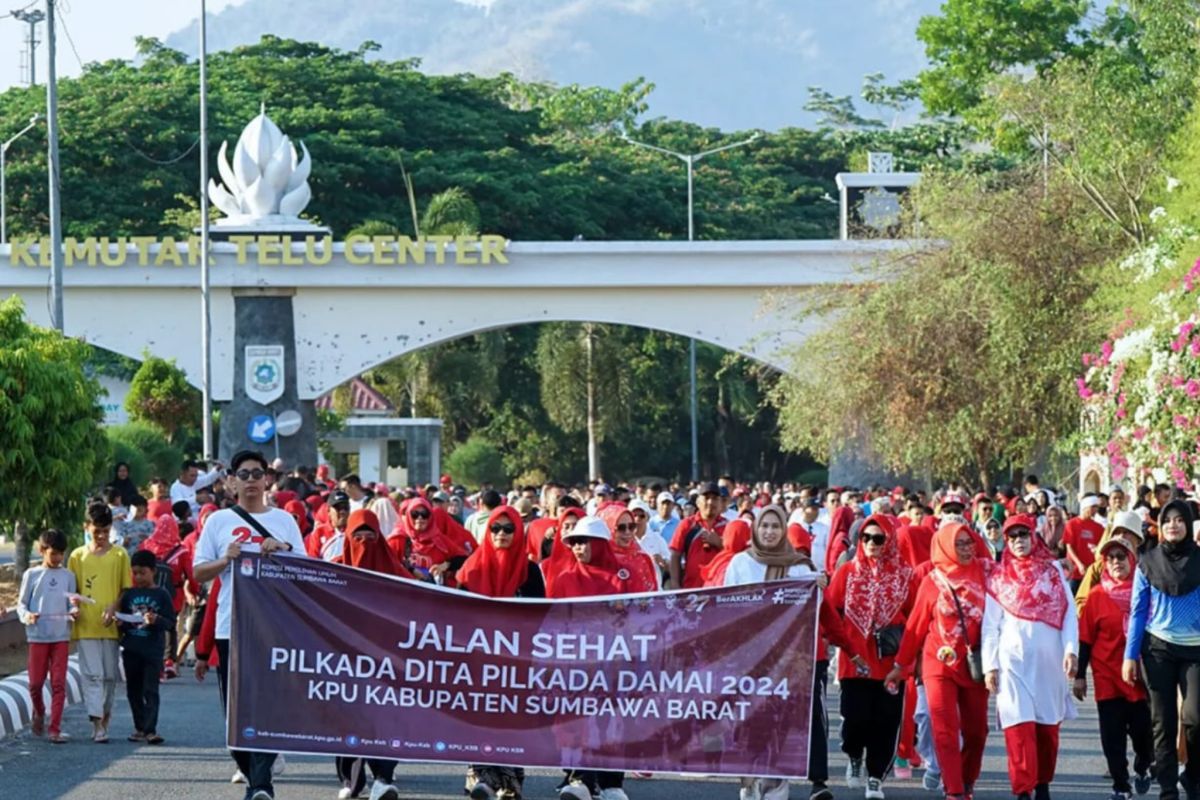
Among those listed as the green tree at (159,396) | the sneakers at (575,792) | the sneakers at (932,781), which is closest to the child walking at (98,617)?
the sneakers at (575,792)

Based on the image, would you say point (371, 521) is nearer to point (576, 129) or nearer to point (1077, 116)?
point (1077, 116)

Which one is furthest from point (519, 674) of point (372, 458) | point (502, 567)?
point (372, 458)

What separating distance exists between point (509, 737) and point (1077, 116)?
930 inches

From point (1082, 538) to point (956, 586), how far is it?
853cm

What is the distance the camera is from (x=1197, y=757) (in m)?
11.8

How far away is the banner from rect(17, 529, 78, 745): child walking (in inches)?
146

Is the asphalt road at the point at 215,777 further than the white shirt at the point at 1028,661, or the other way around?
the asphalt road at the point at 215,777

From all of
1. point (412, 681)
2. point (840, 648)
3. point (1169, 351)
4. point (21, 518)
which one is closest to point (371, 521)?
point (412, 681)

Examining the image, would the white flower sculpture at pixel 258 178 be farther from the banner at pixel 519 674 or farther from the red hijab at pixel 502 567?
the banner at pixel 519 674

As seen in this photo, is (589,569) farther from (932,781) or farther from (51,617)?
(51,617)

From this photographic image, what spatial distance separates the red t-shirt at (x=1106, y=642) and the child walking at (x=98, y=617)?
6069mm

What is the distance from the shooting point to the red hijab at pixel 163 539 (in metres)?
18.2

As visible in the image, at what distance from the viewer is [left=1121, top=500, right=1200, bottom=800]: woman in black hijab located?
1180cm

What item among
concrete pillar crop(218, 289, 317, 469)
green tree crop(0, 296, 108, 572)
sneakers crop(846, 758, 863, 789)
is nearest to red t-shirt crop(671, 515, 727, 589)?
sneakers crop(846, 758, 863, 789)
